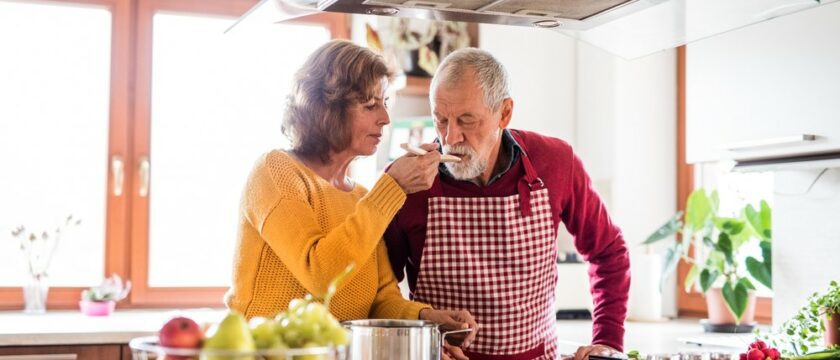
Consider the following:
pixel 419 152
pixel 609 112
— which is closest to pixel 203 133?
pixel 609 112

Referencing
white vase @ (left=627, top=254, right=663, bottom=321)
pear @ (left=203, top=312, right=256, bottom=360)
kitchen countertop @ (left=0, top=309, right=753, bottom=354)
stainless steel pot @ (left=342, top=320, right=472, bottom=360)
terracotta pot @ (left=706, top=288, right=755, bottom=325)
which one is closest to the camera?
pear @ (left=203, top=312, right=256, bottom=360)

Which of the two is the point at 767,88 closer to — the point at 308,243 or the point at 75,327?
the point at 308,243

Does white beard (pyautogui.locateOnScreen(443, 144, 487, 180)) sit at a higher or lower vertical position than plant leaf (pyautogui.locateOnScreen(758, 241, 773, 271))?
higher

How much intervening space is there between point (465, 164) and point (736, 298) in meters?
1.51

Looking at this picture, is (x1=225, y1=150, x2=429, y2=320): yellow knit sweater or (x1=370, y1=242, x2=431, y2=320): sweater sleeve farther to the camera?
(x1=370, y1=242, x2=431, y2=320): sweater sleeve

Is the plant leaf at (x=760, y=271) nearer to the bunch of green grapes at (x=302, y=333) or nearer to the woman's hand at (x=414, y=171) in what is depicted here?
the woman's hand at (x=414, y=171)

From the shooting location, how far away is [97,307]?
10.9 feet

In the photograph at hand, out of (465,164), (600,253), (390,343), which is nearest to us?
(390,343)

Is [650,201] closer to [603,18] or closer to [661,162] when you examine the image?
[661,162]

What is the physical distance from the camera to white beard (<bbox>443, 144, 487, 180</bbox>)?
206cm

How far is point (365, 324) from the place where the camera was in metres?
1.54

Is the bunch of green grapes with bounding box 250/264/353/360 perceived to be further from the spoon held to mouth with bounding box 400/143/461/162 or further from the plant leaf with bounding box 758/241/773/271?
the plant leaf with bounding box 758/241/773/271

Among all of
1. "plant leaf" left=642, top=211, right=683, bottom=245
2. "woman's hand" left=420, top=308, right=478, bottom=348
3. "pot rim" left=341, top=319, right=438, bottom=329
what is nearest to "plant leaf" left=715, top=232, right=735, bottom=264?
"plant leaf" left=642, top=211, right=683, bottom=245

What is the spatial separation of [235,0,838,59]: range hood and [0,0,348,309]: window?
1700 mm
